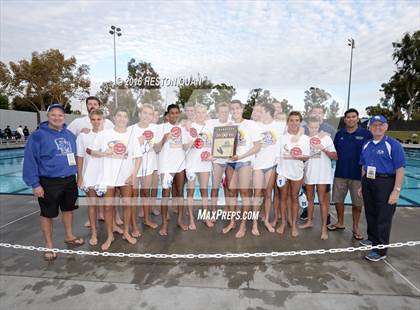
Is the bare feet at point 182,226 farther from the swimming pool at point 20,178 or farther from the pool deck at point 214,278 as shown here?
the swimming pool at point 20,178

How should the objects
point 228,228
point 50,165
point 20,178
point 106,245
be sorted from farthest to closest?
point 20,178
point 228,228
point 106,245
point 50,165

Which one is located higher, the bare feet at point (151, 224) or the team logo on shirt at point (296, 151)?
the team logo on shirt at point (296, 151)

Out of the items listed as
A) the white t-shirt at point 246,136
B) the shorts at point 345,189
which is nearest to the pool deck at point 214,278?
the shorts at point 345,189

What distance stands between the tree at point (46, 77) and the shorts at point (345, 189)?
952 inches

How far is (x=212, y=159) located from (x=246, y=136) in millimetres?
555

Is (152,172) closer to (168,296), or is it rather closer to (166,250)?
(166,250)

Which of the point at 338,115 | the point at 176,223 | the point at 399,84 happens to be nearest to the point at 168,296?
the point at 176,223

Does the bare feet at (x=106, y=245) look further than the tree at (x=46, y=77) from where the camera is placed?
No

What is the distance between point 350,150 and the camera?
12.1ft

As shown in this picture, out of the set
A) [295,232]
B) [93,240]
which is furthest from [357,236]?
[93,240]

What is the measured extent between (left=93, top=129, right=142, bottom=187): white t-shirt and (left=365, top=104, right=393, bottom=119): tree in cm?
5428

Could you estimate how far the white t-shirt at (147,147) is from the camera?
11.7 feet

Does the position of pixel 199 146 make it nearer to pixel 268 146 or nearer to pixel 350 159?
pixel 268 146

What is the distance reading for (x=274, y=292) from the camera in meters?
2.52
